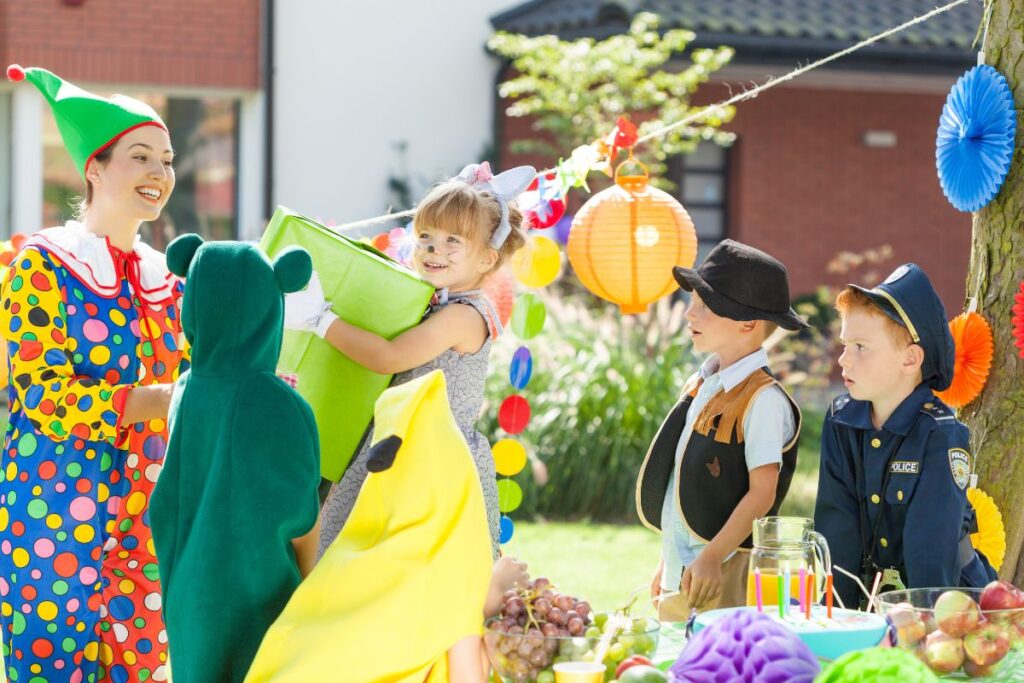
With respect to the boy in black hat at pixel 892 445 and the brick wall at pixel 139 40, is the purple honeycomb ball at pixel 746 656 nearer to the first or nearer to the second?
the boy in black hat at pixel 892 445

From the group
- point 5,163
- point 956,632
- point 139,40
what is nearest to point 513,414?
point 956,632

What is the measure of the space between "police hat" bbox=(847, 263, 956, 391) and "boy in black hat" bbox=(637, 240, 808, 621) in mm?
297

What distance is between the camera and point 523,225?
337 cm

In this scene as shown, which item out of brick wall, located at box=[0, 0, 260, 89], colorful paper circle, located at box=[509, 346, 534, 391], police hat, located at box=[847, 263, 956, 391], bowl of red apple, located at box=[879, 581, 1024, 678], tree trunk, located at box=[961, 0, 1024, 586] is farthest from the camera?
brick wall, located at box=[0, 0, 260, 89]

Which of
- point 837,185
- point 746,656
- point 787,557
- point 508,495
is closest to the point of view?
point 746,656

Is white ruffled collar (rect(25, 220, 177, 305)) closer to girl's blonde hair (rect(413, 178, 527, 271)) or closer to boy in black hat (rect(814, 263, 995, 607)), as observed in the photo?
girl's blonde hair (rect(413, 178, 527, 271))

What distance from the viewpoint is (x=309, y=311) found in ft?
9.27

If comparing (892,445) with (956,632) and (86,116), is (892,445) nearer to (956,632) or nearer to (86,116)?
(956,632)

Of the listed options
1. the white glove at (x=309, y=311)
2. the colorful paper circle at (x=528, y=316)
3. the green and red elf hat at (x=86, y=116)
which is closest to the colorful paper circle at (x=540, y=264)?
the colorful paper circle at (x=528, y=316)

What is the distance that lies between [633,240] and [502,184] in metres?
0.94

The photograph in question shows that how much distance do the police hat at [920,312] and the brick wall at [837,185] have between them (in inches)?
395

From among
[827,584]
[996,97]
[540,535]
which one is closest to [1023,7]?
[996,97]

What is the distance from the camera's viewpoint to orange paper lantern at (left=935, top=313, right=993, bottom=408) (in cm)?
362

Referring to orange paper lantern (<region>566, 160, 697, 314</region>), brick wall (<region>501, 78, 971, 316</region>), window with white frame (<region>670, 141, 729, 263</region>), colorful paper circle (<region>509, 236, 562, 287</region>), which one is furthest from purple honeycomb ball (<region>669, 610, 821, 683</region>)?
window with white frame (<region>670, 141, 729, 263</region>)
